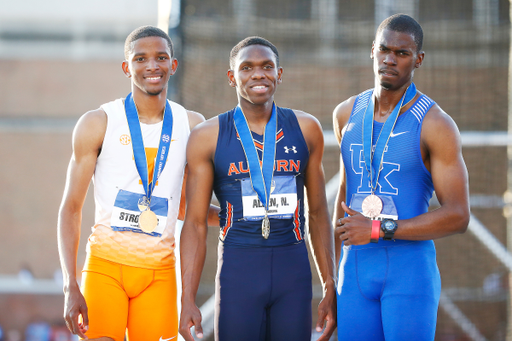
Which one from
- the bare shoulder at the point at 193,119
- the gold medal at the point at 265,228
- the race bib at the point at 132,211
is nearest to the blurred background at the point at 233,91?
the bare shoulder at the point at 193,119

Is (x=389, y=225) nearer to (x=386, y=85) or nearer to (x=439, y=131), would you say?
(x=439, y=131)

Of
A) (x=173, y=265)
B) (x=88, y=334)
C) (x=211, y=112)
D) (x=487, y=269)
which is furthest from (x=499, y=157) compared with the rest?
(x=88, y=334)

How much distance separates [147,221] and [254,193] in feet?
1.83

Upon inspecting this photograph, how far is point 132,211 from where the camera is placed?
2535 mm

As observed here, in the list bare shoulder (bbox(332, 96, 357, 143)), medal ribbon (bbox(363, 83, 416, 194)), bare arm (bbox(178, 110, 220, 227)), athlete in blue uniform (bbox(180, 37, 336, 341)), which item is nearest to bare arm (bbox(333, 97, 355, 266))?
bare shoulder (bbox(332, 96, 357, 143))

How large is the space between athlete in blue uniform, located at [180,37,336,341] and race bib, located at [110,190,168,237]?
0.57 ft

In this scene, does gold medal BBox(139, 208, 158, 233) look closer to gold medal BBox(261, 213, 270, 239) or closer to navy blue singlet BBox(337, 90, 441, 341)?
gold medal BBox(261, 213, 270, 239)

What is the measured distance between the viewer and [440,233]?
2211 millimetres

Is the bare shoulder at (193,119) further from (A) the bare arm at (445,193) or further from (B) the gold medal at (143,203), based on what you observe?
(A) the bare arm at (445,193)

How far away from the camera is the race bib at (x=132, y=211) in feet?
8.28

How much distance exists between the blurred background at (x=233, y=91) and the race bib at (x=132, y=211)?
1.76m

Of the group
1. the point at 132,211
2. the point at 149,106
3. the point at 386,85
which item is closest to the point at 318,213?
the point at 386,85

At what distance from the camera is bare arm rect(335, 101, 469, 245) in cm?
221

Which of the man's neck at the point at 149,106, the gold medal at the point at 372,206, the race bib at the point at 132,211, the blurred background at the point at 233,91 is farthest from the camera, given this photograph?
the blurred background at the point at 233,91
